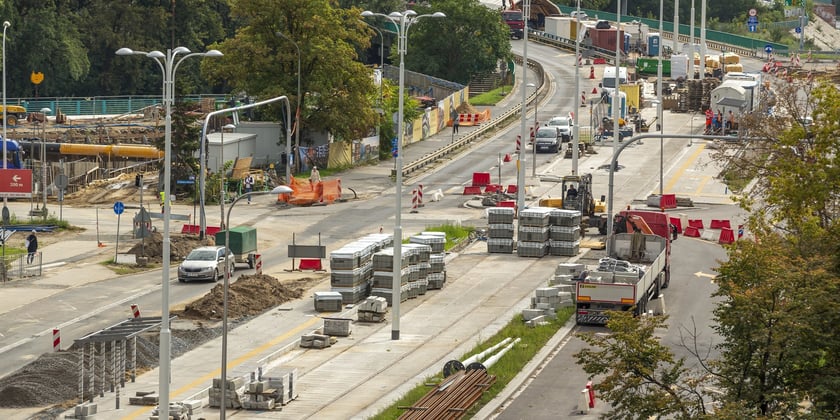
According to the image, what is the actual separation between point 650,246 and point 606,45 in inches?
3362

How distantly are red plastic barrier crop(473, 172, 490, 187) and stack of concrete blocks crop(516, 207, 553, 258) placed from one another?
19.3m

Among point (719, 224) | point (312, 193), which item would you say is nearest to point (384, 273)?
point (719, 224)

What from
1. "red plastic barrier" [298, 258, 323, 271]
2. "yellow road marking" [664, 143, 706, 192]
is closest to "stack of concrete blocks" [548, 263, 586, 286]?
"red plastic barrier" [298, 258, 323, 271]

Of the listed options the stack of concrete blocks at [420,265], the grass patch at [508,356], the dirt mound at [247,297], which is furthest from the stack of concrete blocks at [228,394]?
the stack of concrete blocks at [420,265]

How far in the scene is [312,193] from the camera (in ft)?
252

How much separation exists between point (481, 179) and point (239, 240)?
80.3 feet

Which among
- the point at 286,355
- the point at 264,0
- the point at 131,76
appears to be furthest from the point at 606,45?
the point at 286,355

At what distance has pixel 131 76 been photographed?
405ft

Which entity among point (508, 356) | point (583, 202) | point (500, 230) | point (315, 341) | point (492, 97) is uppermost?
point (492, 97)

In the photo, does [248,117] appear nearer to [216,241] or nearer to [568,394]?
[216,241]

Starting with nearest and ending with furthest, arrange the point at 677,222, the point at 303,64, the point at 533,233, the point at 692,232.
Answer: the point at 533,233
the point at 692,232
the point at 677,222
the point at 303,64

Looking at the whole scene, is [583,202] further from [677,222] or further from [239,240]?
[239,240]

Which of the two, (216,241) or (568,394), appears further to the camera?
(216,241)

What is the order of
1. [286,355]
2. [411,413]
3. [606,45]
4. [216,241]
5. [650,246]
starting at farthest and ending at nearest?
1. [606,45]
2. [216,241]
3. [650,246]
4. [286,355]
5. [411,413]
